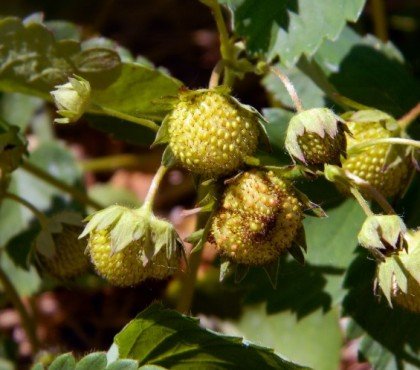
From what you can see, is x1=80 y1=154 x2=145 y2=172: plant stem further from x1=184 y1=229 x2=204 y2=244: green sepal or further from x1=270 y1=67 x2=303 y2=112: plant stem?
x1=184 y1=229 x2=204 y2=244: green sepal

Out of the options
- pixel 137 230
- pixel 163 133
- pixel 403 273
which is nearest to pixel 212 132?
pixel 163 133

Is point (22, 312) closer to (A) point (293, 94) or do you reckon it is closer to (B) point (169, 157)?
(B) point (169, 157)

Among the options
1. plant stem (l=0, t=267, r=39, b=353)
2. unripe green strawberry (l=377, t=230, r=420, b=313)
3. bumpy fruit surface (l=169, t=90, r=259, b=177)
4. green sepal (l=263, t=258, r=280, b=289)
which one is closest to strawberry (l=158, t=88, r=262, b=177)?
bumpy fruit surface (l=169, t=90, r=259, b=177)

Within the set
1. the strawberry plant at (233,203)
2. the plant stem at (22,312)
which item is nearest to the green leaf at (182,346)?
the strawberry plant at (233,203)

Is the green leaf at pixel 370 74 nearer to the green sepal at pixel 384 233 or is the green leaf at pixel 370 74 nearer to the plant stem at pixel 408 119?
the plant stem at pixel 408 119

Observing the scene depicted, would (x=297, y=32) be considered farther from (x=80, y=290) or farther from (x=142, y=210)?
(x=80, y=290)
